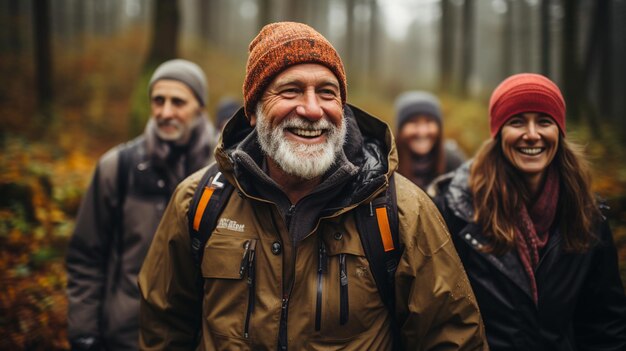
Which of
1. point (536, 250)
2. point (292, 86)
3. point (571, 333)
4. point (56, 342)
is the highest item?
point (292, 86)

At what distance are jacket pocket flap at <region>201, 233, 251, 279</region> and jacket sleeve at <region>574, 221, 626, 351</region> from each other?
233 centimetres

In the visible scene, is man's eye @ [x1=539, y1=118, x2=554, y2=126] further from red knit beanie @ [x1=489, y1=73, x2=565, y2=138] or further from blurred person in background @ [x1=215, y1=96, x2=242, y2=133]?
blurred person in background @ [x1=215, y1=96, x2=242, y2=133]

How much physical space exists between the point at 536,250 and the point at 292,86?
6.43 ft

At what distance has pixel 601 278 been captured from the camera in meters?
2.76

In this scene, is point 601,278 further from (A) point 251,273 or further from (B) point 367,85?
(B) point 367,85

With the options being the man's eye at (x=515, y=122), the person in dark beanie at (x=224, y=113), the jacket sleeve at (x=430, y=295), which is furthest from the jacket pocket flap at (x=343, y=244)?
the person in dark beanie at (x=224, y=113)

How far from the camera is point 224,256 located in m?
2.28

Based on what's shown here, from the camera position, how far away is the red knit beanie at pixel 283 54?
238cm

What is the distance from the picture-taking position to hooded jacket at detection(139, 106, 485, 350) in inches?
85.1

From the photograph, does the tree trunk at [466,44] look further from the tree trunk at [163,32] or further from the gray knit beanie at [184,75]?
the gray knit beanie at [184,75]

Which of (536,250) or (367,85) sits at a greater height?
(367,85)

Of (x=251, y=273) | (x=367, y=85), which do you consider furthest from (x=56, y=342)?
(x=367, y=85)

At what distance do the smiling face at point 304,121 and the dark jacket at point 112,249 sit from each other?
4.94ft

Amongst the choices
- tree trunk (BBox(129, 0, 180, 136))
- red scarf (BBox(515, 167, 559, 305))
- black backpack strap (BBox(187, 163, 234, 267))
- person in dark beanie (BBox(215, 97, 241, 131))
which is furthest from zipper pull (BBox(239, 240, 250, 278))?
tree trunk (BBox(129, 0, 180, 136))
